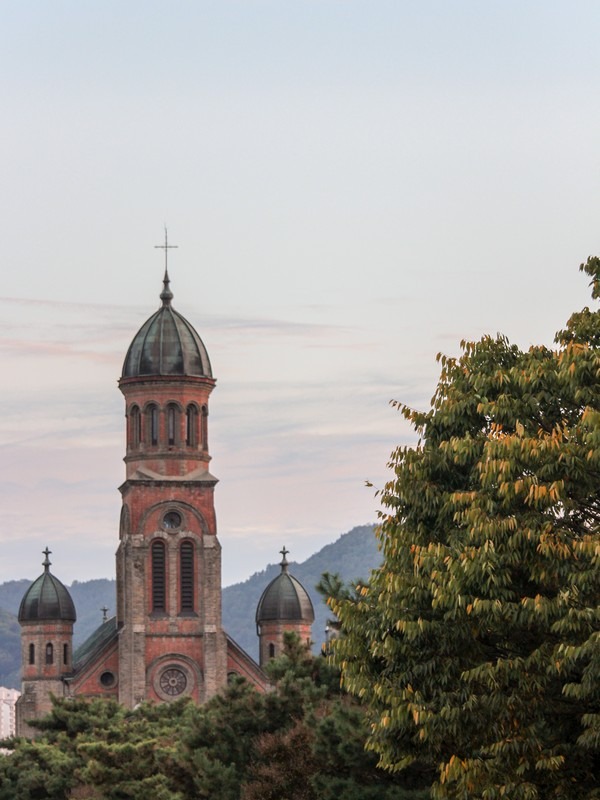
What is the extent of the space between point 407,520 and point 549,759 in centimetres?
488

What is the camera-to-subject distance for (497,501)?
96.7ft

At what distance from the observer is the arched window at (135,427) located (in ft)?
338

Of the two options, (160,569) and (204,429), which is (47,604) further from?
(204,429)

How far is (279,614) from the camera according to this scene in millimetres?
106125

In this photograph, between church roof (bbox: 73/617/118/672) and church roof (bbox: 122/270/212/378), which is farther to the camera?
church roof (bbox: 122/270/212/378)

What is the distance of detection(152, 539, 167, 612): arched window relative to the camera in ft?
332

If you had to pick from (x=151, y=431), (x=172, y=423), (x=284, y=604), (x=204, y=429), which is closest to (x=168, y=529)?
(x=151, y=431)

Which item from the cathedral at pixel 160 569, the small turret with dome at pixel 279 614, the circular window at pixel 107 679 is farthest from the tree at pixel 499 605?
the small turret with dome at pixel 279 614

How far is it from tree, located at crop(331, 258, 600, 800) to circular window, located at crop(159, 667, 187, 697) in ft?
225

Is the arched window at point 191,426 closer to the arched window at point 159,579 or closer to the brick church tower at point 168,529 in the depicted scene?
the brick church tower at point 168,529

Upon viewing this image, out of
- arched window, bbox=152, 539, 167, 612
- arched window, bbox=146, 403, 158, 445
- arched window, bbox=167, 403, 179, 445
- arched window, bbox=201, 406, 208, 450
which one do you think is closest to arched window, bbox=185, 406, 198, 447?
arched window, bbox=201, 406, 208, 450

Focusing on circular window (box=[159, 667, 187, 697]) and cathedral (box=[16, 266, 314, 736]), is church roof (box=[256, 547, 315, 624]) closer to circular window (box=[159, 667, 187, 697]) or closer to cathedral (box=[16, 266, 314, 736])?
cathedral (box=[16, 266, 314, 736])

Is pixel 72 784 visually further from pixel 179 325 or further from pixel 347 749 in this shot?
pixel 179 325

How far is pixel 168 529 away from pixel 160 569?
6.63ft
